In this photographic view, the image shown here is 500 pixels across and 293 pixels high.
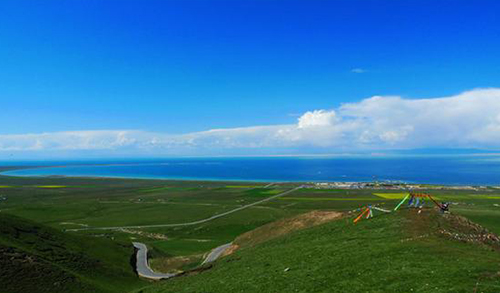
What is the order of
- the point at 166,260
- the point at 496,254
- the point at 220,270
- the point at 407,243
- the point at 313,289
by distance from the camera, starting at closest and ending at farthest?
the point at 313,289
the point at 496,254
the point at 407,243
the point at 220,270
the point at 166,260

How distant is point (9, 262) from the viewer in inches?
1657

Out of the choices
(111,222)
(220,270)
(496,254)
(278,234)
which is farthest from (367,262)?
(111,222)

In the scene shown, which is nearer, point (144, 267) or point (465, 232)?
point (465, 232)

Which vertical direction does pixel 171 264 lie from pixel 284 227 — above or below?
below

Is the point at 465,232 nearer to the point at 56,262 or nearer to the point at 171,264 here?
the point at 171,264

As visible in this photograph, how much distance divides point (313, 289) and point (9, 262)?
145 feet

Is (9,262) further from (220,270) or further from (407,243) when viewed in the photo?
(407,243)

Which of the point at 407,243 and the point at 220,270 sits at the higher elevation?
the point at 407,243

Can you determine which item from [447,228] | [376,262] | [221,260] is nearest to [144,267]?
[221,260]

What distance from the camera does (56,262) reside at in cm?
4878

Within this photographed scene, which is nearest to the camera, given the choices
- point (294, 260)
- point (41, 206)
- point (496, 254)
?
point (496, 254)

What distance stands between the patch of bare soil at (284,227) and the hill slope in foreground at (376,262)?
9912mm

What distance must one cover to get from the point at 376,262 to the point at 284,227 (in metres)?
30.8

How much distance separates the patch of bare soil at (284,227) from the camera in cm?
5253
